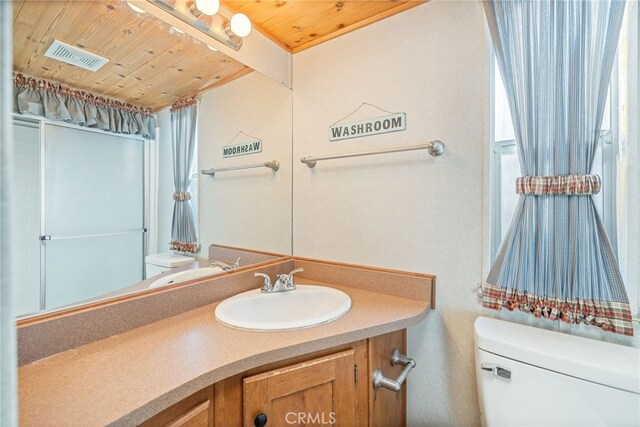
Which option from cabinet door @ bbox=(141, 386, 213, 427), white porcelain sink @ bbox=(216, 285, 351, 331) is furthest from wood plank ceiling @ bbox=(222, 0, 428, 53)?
cabinet door @ bbox=(141, 386, 213, 427)

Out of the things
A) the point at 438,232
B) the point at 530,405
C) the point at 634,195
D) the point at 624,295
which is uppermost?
the point at 634,195

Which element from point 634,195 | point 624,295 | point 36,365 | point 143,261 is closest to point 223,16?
point 143,261

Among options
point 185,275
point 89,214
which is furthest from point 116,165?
point 185,275

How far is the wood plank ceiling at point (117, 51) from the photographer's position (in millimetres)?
815

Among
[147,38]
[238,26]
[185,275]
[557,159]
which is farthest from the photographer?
[238,26]

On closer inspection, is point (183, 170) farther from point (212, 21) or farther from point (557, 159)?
point (557, 159)

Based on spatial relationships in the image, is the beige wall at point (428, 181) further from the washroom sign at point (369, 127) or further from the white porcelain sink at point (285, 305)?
the white porcelain sink at point (285, 305)

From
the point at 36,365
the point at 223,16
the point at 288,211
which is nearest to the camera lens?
the point at 36,365

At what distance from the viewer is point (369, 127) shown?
143 centimetres

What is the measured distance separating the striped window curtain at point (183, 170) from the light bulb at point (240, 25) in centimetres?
37

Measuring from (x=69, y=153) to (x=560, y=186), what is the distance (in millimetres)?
1596

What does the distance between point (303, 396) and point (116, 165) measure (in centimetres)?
100

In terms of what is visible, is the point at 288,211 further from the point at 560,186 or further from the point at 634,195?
the point at 634,195

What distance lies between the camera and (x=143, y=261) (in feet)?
3.46
